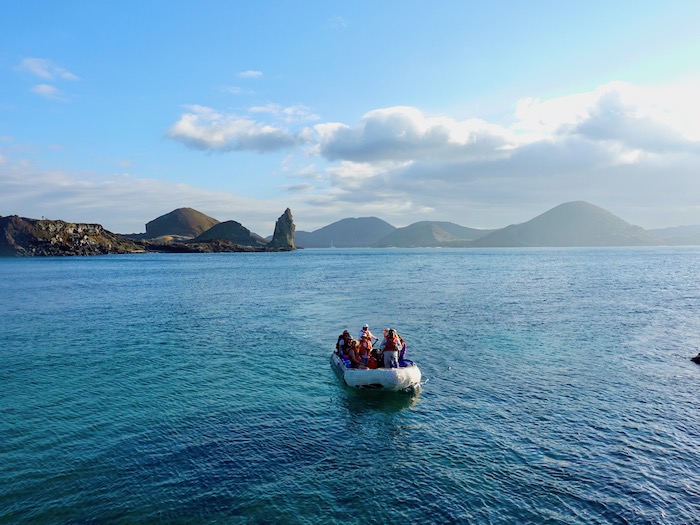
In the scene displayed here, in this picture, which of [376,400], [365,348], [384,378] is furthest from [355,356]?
[376,400]

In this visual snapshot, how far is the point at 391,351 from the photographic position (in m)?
26.1

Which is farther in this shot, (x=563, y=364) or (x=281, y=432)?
(x=563, y=364)

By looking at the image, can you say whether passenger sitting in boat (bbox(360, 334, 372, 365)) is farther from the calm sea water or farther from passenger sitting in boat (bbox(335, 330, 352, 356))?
the calm sea water

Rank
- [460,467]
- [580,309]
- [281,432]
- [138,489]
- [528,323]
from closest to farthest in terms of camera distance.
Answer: [138,489] < [460,467] < [281,432] < [528,323] < [580,309]

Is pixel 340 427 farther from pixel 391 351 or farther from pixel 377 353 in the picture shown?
pixel 377 353

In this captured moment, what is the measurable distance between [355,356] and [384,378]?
111 inches

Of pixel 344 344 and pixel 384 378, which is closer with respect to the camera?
pixel 384 378

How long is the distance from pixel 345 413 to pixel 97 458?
421 inches

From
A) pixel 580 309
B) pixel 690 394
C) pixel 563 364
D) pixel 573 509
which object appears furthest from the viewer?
pixel 580 309

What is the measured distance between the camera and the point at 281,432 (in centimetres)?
2011

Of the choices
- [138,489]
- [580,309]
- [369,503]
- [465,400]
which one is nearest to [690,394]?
[465,400]

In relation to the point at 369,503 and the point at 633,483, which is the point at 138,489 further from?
the point at 633,483

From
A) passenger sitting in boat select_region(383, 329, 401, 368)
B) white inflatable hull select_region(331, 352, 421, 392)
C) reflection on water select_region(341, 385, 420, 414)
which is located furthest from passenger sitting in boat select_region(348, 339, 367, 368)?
passenger sitting in boat select_region(383, 329, 401, 368)

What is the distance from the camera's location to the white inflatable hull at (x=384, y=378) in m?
24.9
